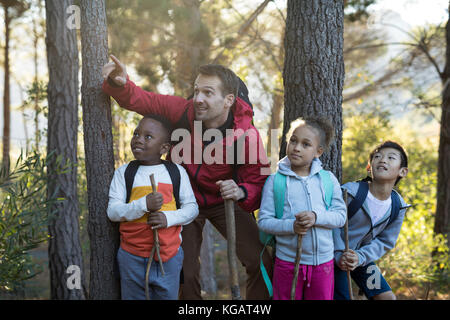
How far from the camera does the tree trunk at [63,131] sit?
17.4 ft

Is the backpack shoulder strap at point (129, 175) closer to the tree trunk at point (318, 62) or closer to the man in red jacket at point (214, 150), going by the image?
the man in red jacket at point (214, 150)

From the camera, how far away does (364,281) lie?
2.87 m

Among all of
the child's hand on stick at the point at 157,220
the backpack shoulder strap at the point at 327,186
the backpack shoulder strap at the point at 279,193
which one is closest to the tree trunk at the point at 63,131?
the child's hand on stick at the point at 157,220

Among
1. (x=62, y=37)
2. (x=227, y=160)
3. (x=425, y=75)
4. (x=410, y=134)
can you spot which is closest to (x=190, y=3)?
(x=62, y=37)

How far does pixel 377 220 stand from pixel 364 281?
0.45 m

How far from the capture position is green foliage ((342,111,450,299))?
5.58 metres

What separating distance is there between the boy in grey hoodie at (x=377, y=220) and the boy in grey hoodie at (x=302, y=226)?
27 centimetres

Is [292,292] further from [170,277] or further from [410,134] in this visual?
[410,134]

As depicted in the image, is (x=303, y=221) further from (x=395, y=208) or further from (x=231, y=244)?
(x=395, y=208)

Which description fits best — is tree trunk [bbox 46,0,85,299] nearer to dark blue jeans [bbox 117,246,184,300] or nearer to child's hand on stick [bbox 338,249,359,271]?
dark blue jeans [bbox 117,246,184,300]

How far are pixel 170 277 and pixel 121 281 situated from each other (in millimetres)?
320

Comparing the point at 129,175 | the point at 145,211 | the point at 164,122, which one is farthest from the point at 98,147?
the point at 145,211

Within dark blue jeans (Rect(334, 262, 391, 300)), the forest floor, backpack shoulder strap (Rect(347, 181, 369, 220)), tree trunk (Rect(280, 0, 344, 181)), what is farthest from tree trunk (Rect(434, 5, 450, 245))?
backpack shoulder strap (Rect(347, 181, 369, 220))

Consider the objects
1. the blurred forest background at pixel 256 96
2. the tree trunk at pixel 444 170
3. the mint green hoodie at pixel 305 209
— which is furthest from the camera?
the tree trunk at pixel 444 170
